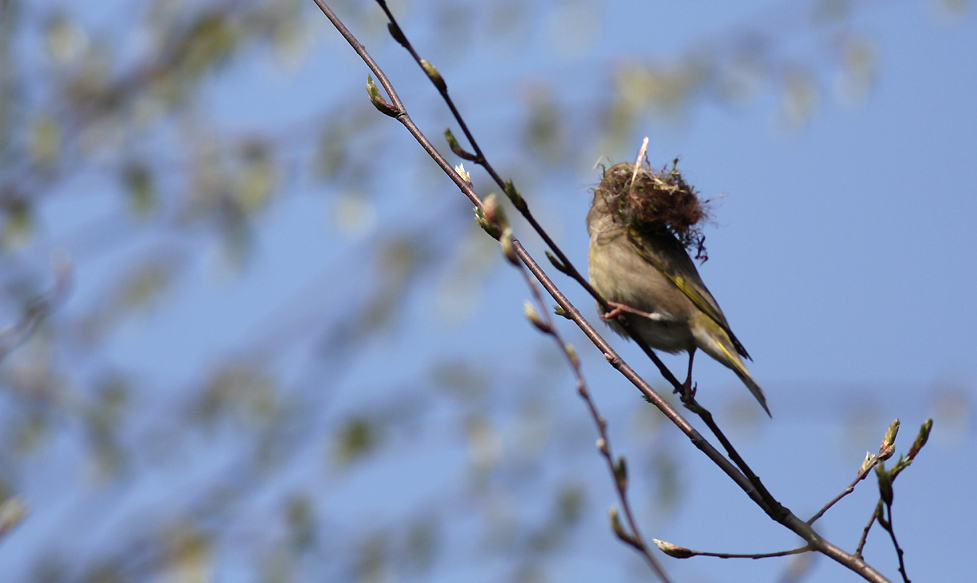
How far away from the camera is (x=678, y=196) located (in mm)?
4488

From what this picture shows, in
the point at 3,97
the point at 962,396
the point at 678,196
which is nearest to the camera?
the point at 678,196

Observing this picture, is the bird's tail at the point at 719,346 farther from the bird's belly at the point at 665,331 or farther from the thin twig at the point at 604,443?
the thin twig at the point at 604,443

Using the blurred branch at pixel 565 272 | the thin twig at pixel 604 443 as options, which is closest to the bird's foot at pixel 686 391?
the blurred branch at pixel 565 272

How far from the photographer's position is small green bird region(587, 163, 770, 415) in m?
4.68

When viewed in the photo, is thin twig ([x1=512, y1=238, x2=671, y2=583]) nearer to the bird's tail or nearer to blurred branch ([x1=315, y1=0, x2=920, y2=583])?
blurred branch ([x1=315, y1=0, x2=920, y2=583])

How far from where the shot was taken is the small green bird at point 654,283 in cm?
468

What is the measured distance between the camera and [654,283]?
4781mm

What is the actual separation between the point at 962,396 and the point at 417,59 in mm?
8321

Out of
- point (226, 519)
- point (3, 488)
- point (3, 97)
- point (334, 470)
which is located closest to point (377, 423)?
point (334, 470)

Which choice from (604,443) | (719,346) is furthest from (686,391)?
(604,443)

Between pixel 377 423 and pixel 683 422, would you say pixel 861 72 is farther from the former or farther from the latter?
→ pixel 683 422

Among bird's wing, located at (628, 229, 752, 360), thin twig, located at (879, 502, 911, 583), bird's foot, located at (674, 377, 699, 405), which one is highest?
bird's wing, located at (628, 229, 752, 360)

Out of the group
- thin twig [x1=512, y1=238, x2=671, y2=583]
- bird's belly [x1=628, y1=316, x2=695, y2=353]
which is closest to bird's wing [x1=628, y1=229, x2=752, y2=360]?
bird's belly [x1=628, y1=316, x2=695, y2=353]

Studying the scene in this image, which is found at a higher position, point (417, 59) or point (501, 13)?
point (501, 13)
